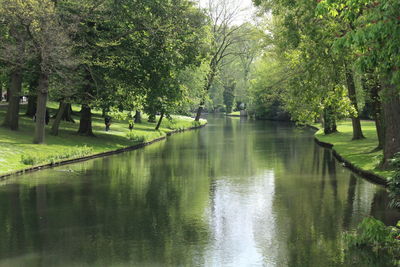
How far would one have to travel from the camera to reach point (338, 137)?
47.7 metres

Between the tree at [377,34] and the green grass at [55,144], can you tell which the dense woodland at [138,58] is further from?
the tree at [377,34]

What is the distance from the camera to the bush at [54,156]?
26983 mm

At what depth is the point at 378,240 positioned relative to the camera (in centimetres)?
1229

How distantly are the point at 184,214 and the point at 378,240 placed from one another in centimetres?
696

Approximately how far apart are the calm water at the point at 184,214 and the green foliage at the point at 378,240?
1.77 ft

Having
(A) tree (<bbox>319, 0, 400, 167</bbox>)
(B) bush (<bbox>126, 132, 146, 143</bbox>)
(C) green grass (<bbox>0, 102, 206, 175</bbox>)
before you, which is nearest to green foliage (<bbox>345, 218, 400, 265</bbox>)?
(A) tree (<bbox>319, 0, 400, 167</bbox>)

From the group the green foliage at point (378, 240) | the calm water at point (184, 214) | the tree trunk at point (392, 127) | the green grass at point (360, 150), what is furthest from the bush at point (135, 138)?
the green foliage at point (378, 240)

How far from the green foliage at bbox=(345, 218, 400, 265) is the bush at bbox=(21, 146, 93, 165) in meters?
18.6

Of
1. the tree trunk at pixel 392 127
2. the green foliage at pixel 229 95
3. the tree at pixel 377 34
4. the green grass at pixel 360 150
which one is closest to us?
the tree at pixel 377 34

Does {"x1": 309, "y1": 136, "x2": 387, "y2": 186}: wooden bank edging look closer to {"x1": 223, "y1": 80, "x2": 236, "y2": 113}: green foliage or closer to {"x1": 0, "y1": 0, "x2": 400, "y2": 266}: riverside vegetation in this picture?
{"x1": 0, "y1": 0, "x2": 400, "y2": 266}: riverside vegetation

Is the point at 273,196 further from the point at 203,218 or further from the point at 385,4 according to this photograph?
the point at 385,4

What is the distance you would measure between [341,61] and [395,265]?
15667 millimetres

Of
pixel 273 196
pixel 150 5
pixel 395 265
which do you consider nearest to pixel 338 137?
pixel 150 5

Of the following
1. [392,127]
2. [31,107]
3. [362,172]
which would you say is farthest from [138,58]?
[392,127]
